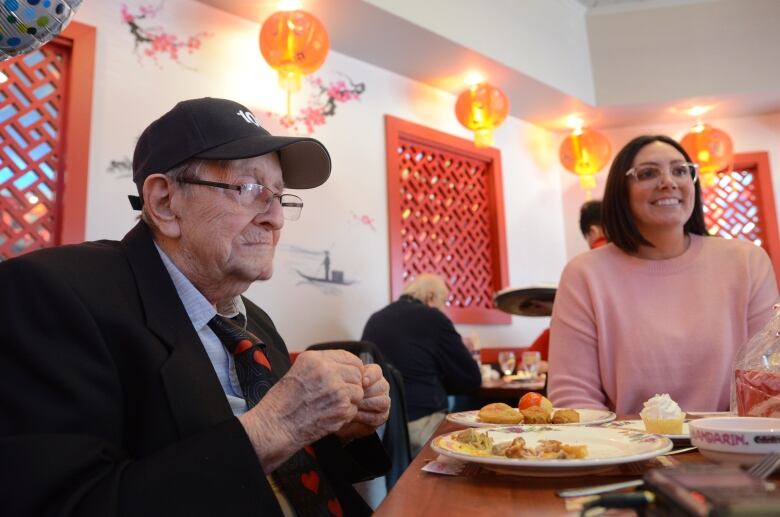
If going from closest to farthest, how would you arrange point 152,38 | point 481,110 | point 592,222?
point 152,38, point 592,222, point 481,110

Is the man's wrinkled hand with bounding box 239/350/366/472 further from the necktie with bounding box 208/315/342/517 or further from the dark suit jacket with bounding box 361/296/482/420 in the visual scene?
the dark suit jacket with bounding box 361/296/482/420

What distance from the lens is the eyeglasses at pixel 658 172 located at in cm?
162

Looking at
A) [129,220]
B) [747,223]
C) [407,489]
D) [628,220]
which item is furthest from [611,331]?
[747,223]

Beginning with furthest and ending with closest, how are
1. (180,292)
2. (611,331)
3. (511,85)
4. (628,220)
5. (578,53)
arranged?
(578,53), (511,85), (628,220), (611,331), (180,292)

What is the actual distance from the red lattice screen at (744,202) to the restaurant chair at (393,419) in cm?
415

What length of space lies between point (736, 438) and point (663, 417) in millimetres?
237

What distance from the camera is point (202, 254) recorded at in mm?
981

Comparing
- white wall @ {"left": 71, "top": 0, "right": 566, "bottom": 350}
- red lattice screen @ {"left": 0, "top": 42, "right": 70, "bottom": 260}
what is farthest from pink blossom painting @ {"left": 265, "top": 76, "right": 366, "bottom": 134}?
red lattice screen @ {"left": 0, "top": 42, "right": 70, "bottom": 260}

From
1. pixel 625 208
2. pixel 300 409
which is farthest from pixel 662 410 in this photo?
pixel 625 208

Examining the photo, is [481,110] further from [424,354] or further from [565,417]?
[565,417]

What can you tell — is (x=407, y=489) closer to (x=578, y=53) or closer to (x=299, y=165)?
(x=299, y=165)

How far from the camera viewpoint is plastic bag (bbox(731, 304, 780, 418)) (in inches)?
33.8

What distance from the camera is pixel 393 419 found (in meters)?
1.53

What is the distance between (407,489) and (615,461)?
0.73ft
